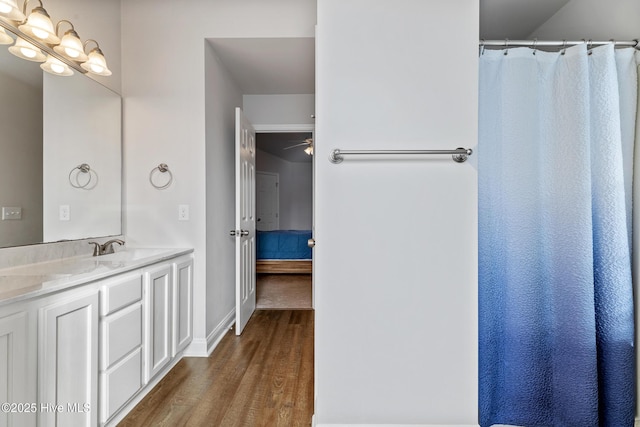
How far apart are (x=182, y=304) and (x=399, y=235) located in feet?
5.46

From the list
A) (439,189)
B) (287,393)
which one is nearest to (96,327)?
(287,393)

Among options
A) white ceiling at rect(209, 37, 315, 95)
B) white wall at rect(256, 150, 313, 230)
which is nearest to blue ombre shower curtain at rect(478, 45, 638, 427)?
white ceiling at rect(209, 37, 315, 95)

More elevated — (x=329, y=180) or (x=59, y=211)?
(x=329, y=180)

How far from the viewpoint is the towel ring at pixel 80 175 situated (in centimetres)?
187

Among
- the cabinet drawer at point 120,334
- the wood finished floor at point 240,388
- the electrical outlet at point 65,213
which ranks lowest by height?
the wood finished floor at point 240,388

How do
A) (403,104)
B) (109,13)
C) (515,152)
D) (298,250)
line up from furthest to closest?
(298,250), (109,13), (515,152), (403,104)

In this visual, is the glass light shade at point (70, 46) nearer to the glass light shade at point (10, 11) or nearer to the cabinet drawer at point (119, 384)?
the glass light shade at point (10, 11)

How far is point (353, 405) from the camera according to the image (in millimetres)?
1251

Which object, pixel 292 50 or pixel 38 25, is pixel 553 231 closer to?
pixel 292 50

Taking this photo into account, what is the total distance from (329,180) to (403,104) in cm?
44

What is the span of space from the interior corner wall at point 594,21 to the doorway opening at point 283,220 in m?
2.58

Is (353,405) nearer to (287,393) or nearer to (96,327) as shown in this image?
(287,393)

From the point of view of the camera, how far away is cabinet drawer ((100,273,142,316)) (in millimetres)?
1396

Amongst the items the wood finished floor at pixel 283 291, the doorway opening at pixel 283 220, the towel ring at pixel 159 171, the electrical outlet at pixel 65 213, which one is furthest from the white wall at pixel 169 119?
the doorway opening at pixel 283 220
